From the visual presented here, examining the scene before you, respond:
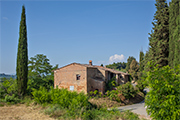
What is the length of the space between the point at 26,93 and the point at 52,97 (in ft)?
27.5

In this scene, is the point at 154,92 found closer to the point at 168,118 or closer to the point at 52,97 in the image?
the point at 168,118

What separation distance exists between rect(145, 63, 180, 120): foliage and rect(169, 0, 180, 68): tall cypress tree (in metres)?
12.3

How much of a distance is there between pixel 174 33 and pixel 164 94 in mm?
14423

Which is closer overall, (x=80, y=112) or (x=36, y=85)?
(x=80, y=112)

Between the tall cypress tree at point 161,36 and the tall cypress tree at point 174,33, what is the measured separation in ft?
6.37

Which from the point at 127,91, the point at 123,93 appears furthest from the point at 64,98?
the point at 127,91

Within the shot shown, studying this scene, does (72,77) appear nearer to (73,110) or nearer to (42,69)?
(42,69)

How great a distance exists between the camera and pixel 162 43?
2167 centimetres

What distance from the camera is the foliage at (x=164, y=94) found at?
6562mm

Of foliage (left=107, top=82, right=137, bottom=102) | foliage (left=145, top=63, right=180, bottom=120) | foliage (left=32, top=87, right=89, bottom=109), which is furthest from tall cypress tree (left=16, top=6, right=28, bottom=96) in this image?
foliage (left=145, top=63, right=180, bottom=120)

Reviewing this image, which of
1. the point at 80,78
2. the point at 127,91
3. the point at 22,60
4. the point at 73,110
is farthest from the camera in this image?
the point at 80,78

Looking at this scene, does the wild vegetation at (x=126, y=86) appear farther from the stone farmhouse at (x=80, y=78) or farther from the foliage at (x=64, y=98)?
the stone farmhouse at (x=80, y=78)

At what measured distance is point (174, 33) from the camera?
18.6m

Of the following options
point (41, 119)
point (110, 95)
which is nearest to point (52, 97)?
point (41, 119)
